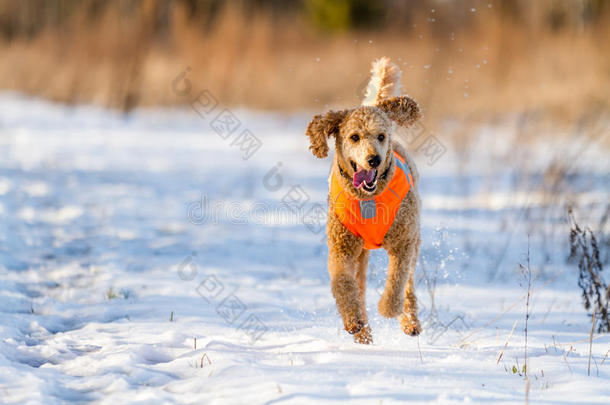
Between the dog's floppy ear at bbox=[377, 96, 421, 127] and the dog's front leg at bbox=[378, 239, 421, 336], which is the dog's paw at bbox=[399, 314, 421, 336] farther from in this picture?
the dog's floppy ear at bbox=[377, 96, 421, 127]

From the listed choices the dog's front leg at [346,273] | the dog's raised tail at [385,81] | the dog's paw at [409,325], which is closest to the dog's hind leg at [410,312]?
the dog's paw at [409,325]

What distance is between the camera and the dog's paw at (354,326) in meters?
3.57

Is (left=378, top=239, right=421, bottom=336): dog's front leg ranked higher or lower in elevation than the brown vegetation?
lower

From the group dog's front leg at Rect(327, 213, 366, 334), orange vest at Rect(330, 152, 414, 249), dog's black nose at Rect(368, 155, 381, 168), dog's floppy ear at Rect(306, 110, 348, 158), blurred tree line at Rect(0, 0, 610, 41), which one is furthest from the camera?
blurred tree line at Rect(0, 0, 610, 41)

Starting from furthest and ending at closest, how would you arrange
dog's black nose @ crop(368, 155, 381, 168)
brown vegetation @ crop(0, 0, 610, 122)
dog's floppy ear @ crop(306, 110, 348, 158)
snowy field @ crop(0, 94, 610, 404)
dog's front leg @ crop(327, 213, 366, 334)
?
brown vegetation @ crop(0, 0, 610, 122)
dog's floppy ear @ crop(306, 110, 348, 158)
dog's front leg @ crop(327, 213, 366, 334)
dog's black nose @ crop(368, 155, 381, 168)
snowy field @ crop(0, 94, 610, 404)

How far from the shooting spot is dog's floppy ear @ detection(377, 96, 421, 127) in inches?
156

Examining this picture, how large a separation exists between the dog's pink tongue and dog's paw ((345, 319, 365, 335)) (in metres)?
0.72

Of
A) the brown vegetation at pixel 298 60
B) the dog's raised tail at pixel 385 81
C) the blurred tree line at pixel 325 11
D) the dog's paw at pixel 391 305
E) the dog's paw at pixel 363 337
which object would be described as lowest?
the dog's paw at pixel 363 337

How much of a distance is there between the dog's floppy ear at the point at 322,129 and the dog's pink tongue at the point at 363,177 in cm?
25

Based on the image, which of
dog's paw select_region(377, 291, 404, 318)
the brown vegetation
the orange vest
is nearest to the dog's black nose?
the orange vest

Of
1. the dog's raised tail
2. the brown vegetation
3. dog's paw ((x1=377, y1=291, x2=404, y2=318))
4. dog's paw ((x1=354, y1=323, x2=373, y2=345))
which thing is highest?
the brown vegetation

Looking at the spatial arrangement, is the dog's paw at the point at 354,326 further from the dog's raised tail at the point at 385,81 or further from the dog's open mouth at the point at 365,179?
the dog's raised tail at the point at 385,81

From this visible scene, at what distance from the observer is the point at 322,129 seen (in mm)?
3850

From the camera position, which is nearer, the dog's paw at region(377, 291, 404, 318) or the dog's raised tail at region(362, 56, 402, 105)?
the dog's paw at region(377, 291, 404, 318)
